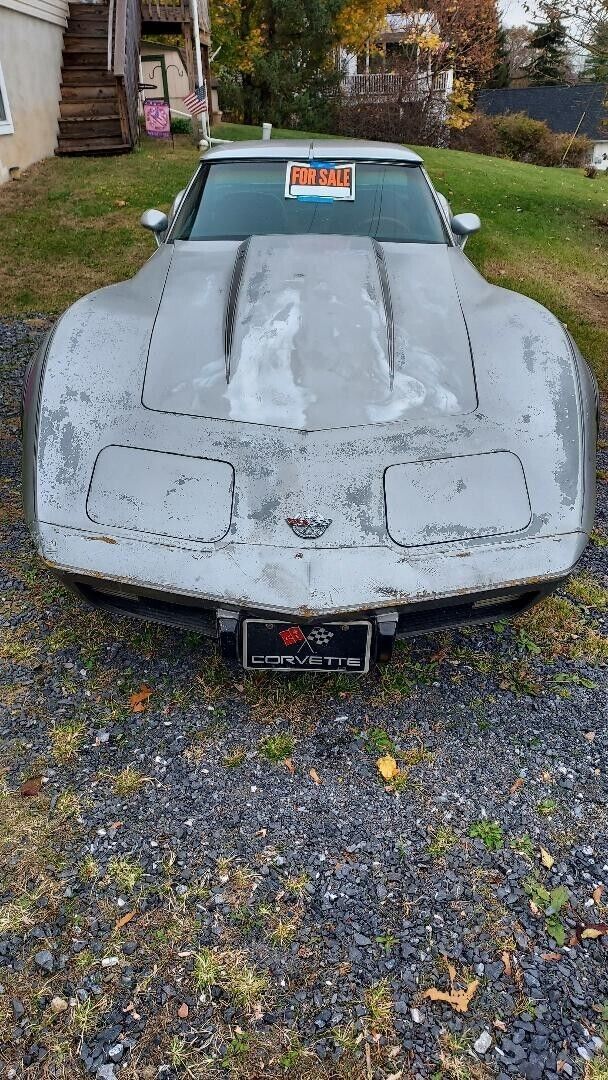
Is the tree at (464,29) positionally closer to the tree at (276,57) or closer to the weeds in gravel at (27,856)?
the tree at (276,57)

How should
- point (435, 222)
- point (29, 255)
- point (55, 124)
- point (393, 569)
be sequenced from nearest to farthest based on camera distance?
1. point (393, 569)
2. point (435, 222)
3. point (29, 255)
4. point (55, 124)

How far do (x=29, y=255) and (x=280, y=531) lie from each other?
701 centimetres

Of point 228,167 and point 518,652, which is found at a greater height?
point 228,167

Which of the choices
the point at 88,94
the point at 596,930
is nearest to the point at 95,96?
the point at 88,94

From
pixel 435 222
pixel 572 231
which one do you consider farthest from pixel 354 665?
pixel 572 231

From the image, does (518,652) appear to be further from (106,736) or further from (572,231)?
(572,231)

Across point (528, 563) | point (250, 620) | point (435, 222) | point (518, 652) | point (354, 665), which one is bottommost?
point (518, 652)

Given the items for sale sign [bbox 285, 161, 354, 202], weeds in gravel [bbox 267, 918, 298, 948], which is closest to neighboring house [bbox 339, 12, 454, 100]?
for sale sign [bbox 285, 161, 354, 202]

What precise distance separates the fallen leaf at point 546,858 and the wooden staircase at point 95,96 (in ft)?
39.2

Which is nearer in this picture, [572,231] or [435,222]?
[435,222]

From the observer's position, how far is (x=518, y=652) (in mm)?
2793

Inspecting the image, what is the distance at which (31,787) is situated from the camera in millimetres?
2170

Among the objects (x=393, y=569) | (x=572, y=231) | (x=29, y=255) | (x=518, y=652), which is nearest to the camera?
(x=393, y=569)

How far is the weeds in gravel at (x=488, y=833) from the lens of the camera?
2037 mm
